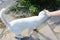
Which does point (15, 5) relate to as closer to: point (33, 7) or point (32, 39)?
point (33, 7)

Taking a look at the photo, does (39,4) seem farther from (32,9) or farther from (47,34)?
(47,34)

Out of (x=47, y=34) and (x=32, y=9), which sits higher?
(x=32, y=9)

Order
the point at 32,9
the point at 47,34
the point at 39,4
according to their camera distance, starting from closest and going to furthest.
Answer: the point at 47,34
the point at 32,9
the point at 39,4

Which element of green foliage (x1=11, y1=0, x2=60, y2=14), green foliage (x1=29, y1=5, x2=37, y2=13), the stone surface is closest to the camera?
the stone surface

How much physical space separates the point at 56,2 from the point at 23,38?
139 cm

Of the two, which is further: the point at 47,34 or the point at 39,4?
the point at 39,4

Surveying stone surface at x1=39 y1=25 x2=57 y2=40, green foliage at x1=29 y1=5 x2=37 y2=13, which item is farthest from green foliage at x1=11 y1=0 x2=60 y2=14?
stone surface at x1=39 y1=25 x2=57 y2=40

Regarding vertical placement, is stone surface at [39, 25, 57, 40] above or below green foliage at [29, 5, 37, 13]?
below

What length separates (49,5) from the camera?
4340 millimetres

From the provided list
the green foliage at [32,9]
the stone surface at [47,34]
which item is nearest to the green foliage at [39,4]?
the green foliage at [32,9]

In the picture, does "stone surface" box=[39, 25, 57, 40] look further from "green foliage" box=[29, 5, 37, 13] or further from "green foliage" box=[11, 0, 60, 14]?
"green foliage" box=[11, 0, 60, 14]

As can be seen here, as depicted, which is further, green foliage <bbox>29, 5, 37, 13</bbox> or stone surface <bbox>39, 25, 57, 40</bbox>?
green foliage <bbox>29, 5, 37, 13</bbox>

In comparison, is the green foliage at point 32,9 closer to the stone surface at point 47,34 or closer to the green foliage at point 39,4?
the green foliage at point 39,4

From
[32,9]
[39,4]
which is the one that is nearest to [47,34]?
[32,9]
